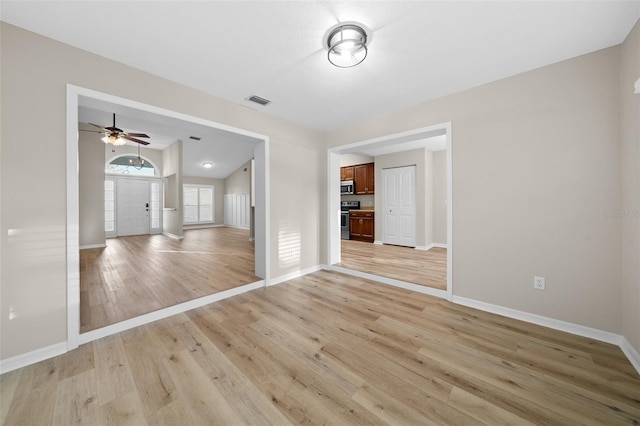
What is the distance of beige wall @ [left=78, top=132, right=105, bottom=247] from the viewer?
5930mm

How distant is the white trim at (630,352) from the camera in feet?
5.45

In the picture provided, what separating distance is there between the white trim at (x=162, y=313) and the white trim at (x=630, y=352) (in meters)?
3.54

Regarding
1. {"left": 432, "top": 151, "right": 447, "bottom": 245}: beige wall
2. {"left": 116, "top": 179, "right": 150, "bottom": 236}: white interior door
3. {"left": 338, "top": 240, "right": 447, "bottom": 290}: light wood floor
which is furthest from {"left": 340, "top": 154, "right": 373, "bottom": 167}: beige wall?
{"left": 116, "top": 179, "right": 150, "bottom": 236}: white interior door

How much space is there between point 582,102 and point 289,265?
372 centimetres

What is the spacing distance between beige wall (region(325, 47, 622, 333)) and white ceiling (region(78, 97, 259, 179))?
2.83 meters

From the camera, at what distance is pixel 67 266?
1903mm

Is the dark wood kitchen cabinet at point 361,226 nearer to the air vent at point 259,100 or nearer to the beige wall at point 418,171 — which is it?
the beige wall at point 418,171

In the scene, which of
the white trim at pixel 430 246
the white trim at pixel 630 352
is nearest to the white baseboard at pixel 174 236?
the white trim at pixel 430 246

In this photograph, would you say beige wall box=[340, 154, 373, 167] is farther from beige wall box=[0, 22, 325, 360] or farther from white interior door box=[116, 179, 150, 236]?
white interior door box=[116, 179, 150, 236]

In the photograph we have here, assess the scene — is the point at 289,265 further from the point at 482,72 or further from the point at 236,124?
the point at 482,72

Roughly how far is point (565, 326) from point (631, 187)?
1285 mm

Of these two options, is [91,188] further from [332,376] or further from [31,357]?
[332,376]

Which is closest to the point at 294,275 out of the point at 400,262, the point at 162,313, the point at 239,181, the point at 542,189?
the point at 162,313

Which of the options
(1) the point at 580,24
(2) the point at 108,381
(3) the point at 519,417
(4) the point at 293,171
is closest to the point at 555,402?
(3) the point at 519,417
